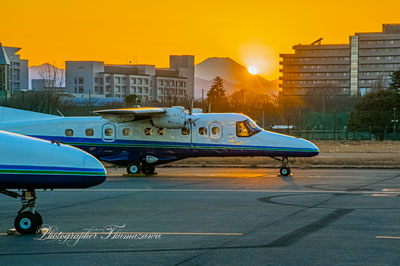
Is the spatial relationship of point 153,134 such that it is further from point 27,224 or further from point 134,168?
point 27,224

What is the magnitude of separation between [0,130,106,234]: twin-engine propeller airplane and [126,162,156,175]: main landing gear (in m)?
14.9

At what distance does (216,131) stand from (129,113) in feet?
11.1

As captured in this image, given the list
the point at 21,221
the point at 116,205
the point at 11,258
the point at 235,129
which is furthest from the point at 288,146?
the point at 11,258

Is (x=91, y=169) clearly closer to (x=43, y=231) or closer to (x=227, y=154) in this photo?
(x=43, y=231)

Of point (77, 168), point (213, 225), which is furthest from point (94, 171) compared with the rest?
point (213, 225)

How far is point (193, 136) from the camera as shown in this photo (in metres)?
26.2

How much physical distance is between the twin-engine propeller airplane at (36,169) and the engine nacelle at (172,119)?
14618 millimetres

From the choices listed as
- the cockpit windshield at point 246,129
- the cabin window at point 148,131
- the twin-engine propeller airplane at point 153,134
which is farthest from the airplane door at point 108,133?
the cockpit windshield at point 246,129

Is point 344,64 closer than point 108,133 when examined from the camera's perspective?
No

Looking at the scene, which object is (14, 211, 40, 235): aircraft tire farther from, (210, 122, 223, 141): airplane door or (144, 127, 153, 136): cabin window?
(144, 127, 153, 136): cabin window

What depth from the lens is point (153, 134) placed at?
87.0 feet

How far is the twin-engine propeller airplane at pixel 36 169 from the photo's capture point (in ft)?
36.4

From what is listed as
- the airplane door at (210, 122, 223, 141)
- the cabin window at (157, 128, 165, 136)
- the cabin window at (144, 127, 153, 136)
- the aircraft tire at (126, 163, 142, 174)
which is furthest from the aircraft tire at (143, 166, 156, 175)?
the airplane door at (210, 122, 223, 141)

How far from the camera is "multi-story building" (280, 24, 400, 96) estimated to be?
567 ft
